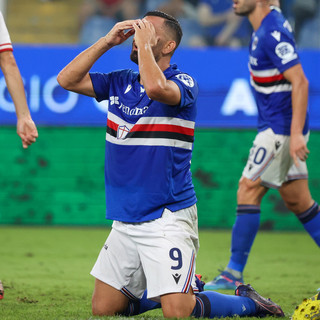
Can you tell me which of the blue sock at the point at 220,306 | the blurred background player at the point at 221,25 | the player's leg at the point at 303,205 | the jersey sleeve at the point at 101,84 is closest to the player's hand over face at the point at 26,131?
the jersey sleeve at the point at 101,84

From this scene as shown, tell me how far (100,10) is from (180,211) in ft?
20.8

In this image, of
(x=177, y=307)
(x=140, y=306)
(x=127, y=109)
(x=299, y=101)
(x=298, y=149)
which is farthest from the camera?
(x=299, y=101)

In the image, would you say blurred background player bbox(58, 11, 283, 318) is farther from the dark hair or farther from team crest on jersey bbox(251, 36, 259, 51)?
team crest on jersey bbox(251, 36, 259, 51)

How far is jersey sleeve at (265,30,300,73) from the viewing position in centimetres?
489

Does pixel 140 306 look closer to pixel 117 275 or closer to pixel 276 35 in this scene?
pixel 117 275

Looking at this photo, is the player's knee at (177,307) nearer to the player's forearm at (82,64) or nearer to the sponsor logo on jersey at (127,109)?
the sponsor logo on jersey at (127,109)

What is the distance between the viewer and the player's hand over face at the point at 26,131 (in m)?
3.81

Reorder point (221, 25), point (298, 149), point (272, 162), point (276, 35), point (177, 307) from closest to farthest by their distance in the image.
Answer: point (177, 307), point (298, 149), point (276, 35), point (272, 162), point (221, 25)

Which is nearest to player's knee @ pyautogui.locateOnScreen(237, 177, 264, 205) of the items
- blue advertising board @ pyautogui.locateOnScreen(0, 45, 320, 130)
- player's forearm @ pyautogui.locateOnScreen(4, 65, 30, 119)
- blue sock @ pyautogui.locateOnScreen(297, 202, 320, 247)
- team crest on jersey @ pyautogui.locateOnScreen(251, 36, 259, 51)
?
blue sock @ pyautogui.locateOnScreen(297, 202, 320, 247)

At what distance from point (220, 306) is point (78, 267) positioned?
2348 mm

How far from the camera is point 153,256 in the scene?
3611 mm

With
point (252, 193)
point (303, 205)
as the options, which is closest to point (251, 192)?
point (252, 193)

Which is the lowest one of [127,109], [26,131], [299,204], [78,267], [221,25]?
[78,267]

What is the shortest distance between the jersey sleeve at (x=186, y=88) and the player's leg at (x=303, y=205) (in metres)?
1.67
